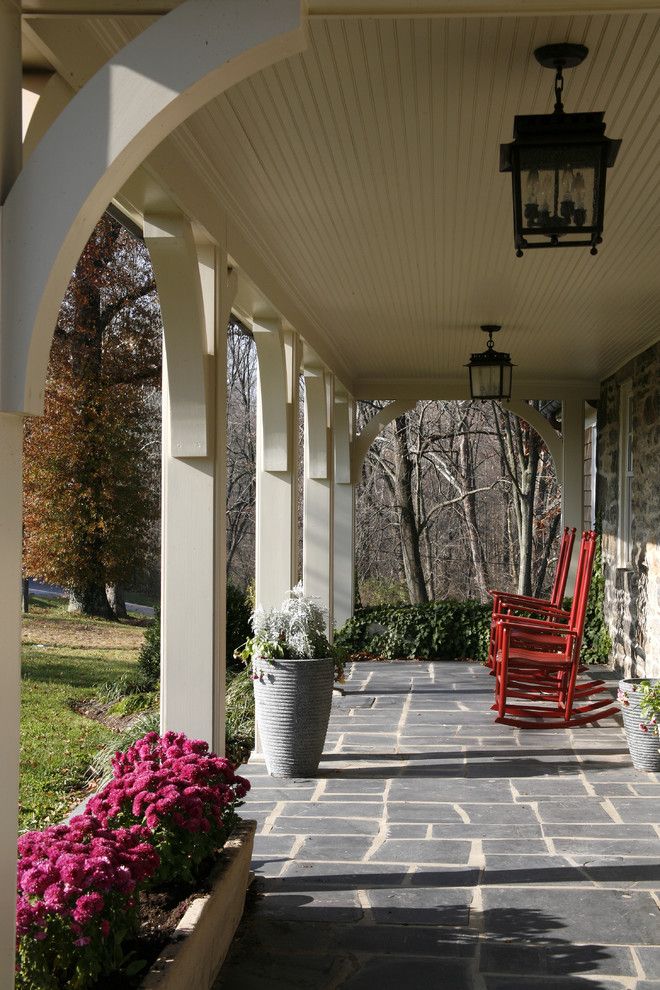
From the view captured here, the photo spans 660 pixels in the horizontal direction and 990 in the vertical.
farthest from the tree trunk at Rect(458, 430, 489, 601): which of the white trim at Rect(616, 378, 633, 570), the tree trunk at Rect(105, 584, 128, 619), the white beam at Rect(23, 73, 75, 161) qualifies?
the white beam at Rect(23, 73, 75, 161)

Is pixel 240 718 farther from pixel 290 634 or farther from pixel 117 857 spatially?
pixel 117 857

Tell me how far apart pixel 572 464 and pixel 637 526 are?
89.6 inches

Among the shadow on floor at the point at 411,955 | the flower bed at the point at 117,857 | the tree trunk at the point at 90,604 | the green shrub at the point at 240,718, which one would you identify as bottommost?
the shadow on floor at the point at 411,955

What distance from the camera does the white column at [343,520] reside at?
9.61 metres

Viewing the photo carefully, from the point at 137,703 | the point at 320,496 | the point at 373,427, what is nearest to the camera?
the point at 137,703

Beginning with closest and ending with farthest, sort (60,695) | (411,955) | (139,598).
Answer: (411,955) → (60,695) → (139,598)

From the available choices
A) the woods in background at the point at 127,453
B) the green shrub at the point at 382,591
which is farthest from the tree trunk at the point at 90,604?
the green shrub at the point at 382,591

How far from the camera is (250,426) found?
16.7 meters

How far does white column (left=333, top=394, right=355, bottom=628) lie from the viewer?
9.61 m

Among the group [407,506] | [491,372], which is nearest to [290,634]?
[491,372]

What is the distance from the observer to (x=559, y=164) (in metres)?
2.72

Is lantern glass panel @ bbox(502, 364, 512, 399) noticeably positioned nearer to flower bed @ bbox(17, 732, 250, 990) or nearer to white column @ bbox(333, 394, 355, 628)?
white column @ bbox(333, 394, 355, 628)

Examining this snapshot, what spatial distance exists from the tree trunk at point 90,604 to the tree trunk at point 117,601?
0.14 m

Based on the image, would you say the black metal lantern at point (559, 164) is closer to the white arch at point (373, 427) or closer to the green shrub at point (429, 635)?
the green shrub at point (429, 635)
